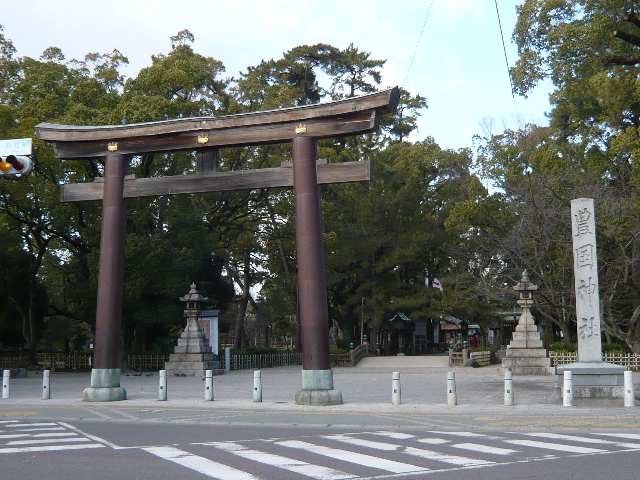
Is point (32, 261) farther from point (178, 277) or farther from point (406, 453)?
point (406, 453)

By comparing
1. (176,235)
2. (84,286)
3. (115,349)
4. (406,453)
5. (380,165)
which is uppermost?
(380,165)

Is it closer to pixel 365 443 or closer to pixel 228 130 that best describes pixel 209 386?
pixel 228 130

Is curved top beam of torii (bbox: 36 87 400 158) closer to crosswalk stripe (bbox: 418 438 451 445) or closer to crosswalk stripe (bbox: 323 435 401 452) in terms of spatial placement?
crosswalk stripe (bbox: 323 435 401 452)

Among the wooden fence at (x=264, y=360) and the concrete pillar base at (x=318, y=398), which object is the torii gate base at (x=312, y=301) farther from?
the wooden fence at (x=264, y=360)

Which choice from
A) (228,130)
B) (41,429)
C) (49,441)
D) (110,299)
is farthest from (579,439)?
(110,299)

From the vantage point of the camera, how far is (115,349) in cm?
1930

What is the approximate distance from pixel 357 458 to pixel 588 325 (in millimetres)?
9715

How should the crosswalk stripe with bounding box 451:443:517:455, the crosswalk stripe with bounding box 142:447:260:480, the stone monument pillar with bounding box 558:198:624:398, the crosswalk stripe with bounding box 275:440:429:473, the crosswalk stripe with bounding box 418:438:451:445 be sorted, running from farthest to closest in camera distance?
the stone monument pillar with bounding box 558:198:624:398
the crosswalk stripe with bounding box 418:438:451:445
the crosswalk stripe with bounding box 451:443:517:455
the crosswalk stripe with bounding box 275:440:429:473
the crosswalk stripe with bounding box 142:447:260:480

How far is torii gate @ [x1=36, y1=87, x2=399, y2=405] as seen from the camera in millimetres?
17406

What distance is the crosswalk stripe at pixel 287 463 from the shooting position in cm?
859

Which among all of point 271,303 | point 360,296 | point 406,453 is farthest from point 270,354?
point 406,453

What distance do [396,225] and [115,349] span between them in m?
30.6

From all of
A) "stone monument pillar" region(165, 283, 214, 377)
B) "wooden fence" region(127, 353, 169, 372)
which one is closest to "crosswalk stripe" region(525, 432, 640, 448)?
"stone monument pillar" region(165, 283, 214, 377)

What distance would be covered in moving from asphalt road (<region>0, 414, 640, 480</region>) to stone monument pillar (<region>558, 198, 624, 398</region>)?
12.6 ft
